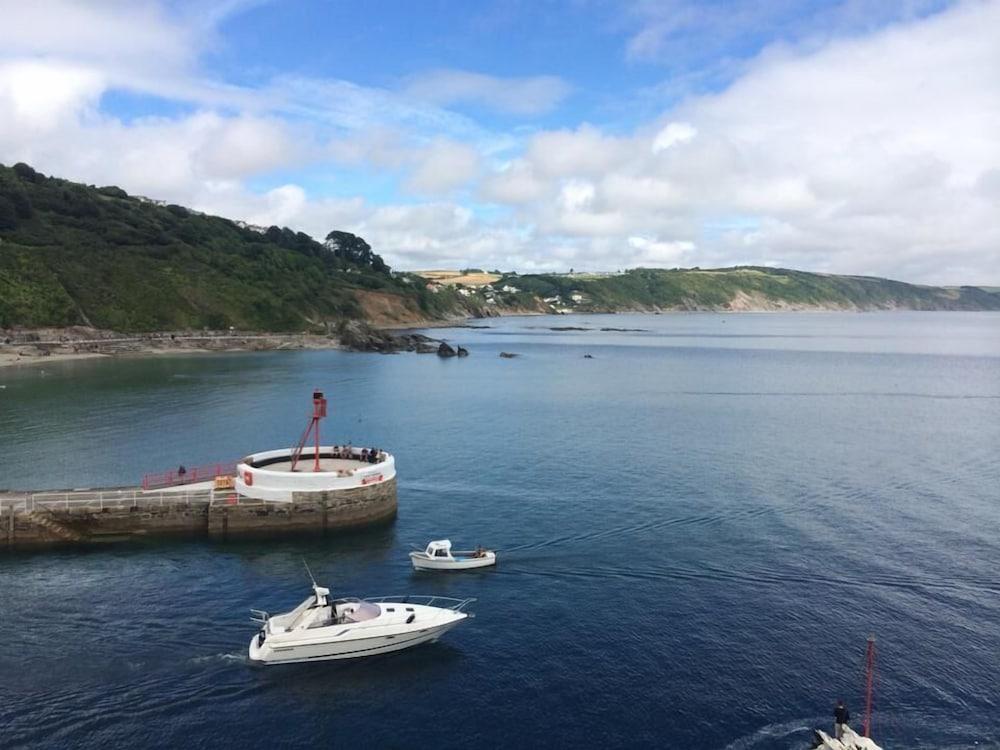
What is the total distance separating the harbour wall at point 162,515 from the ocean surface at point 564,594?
4.68 feet

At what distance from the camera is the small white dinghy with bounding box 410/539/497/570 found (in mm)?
39750

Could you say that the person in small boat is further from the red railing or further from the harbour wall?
the red railing

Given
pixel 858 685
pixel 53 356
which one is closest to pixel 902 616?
pixel 858 685

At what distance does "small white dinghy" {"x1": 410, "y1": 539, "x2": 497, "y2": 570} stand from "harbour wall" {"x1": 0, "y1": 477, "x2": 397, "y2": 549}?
793 centimetres

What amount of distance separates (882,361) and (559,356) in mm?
78399

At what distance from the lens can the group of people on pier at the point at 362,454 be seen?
2023 inches

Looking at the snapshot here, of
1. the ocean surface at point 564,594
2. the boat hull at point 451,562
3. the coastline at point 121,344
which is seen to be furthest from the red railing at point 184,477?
the coastline at point 121,344

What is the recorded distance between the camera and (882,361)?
564ft

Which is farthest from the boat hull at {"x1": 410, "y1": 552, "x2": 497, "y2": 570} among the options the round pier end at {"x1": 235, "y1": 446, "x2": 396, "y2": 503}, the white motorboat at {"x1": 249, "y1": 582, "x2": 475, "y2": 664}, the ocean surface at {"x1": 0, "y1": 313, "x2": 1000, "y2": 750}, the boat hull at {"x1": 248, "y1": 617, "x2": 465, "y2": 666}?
the round pier end at {"x1": 235, "y1": 446, "x2": 396, "y2": 503}

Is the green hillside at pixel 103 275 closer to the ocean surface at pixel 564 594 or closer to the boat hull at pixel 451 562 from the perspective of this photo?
the ocean surface at pixel 564 594

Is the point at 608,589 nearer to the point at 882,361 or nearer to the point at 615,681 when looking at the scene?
the point at 615,681

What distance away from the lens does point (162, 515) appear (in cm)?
4466

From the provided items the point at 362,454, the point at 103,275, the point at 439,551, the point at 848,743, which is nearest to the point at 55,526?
the point at 362,454

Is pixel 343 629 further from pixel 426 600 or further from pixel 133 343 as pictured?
pixel 133 343
